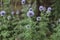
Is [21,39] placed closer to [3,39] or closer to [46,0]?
[3,39]

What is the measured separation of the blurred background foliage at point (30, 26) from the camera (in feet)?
10.7

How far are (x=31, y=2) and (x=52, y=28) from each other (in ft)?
3.03

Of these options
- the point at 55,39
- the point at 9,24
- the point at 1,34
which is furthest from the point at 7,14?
the point at 55,39

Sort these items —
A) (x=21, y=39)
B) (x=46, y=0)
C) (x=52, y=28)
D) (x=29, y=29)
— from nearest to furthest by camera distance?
1. (x=29, y=29)
2. (x=21, y=39)
3. (x=52, y=28)
4. (x=46, y=0)

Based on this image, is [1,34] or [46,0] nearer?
[1,34]

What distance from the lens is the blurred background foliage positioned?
325 centimetres

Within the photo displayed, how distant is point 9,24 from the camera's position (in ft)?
12.6

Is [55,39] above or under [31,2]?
under

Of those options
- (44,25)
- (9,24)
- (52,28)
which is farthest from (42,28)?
(9,24)

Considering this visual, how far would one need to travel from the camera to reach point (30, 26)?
320cm

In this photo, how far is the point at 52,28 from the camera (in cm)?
380

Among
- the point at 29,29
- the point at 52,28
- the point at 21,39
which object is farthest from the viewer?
the point at 52,28

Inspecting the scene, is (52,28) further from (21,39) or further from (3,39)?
(3,39)

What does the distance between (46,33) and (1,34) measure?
30.1 inches
